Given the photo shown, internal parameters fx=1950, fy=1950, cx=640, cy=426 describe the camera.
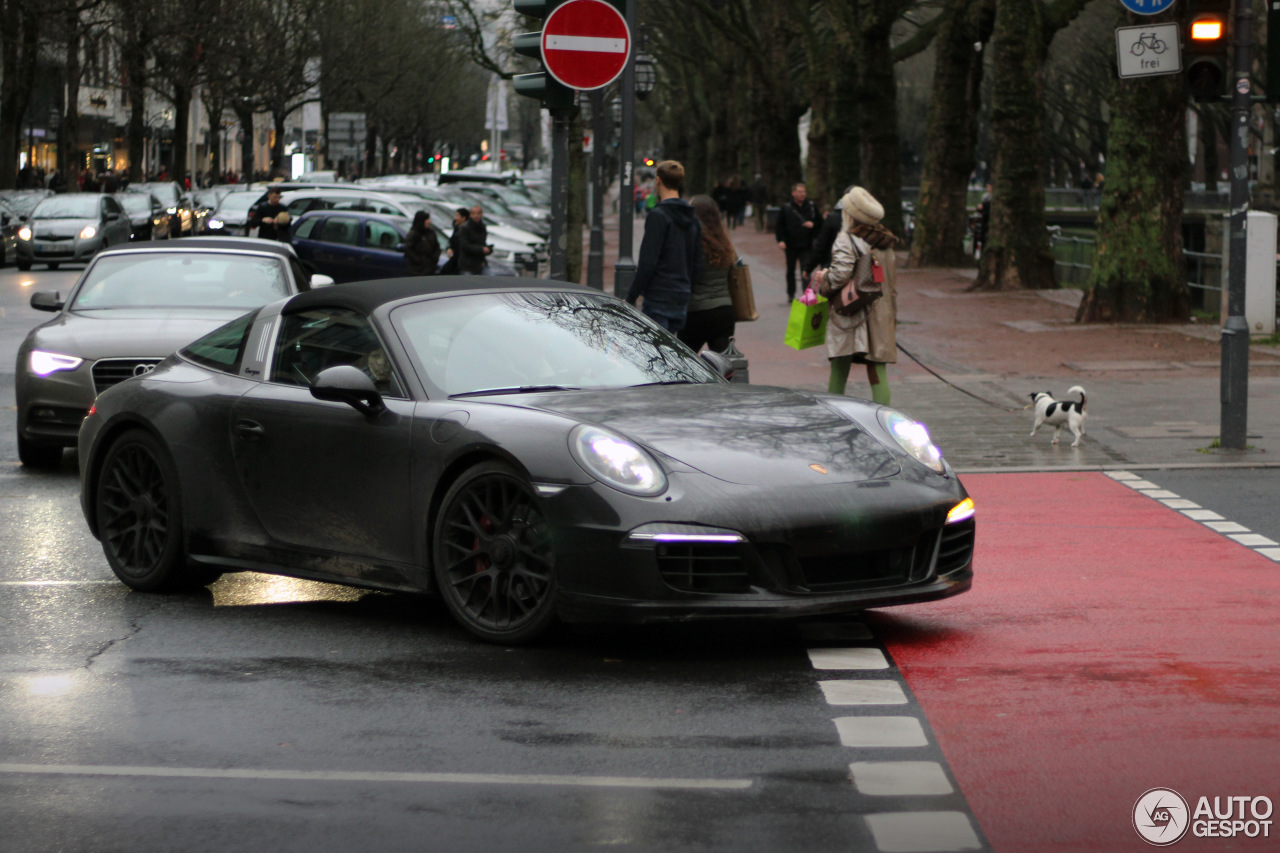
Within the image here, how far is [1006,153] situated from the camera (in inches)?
1189

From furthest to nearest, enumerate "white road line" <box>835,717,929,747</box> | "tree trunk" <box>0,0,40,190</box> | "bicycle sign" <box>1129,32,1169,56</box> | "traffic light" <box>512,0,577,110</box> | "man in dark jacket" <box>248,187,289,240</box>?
1. "tree trunk" <box>0,0,40,190</box>
2. "man in dark jacket" <box>248,187,289,240</box>
3. "traffic light" <box>512,0,577,110</box>
4. "bicycle sign" <box>1129,32,1169,56</box>
5. "white road line" <box>835,717,929,747</box>

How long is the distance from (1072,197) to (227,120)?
42406mm

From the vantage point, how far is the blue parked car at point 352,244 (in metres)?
29.6

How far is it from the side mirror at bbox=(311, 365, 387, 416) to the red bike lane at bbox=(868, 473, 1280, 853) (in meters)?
2.08

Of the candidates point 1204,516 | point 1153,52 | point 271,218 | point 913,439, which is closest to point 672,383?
point 913,439

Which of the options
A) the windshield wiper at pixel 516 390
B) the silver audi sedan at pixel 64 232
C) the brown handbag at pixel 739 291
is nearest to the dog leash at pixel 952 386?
the brown handbag at pixel 739 291

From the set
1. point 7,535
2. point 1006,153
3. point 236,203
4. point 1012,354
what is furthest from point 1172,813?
point 236,203

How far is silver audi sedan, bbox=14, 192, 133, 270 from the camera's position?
4025 cm

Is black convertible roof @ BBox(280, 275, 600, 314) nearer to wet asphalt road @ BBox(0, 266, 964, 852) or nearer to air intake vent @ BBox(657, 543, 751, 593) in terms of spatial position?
wet asphalt road @ BBox(0, 266, 964, 852)

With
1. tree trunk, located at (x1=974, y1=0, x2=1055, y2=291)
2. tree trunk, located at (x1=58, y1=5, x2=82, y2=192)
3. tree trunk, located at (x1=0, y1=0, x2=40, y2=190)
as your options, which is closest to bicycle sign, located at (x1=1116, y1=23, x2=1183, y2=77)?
tree trunk, located at (x1=974, y1=0, x2=1055, y2=291)

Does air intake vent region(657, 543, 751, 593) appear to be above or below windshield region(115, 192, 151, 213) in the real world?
below

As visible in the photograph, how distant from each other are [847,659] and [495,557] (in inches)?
49.9

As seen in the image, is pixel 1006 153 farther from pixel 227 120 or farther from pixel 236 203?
pixel 227 120

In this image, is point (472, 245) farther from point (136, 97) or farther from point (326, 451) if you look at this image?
point (136, 97)
